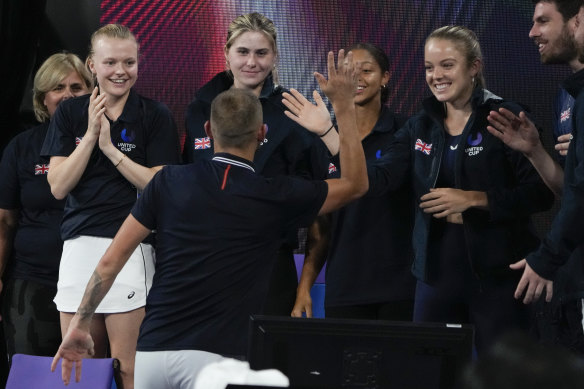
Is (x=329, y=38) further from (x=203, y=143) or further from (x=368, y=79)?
(x=203, y=143)

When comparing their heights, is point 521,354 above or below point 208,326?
above

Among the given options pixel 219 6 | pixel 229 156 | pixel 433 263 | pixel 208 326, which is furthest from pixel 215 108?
pixel 219 6

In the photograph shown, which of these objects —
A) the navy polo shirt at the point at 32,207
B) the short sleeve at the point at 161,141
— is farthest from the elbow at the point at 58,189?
the navy polo shirt at the point at 32,207

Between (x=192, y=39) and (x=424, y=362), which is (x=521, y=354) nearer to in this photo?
(x=424, y=362)

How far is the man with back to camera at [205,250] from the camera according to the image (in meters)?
2.58

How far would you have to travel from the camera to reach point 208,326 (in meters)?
2.58

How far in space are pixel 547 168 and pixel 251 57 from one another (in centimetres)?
124

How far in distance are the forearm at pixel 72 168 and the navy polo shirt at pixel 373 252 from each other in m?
1.01

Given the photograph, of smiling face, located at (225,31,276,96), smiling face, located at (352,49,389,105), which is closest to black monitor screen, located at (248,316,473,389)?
smiling face, located at (225,31,276,96)

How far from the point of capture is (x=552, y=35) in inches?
126

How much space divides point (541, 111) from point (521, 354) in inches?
175

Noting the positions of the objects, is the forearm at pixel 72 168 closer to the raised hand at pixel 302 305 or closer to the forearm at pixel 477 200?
the raised hand at pixel 302 305

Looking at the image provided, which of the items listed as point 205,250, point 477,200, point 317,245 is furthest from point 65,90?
point 477,200

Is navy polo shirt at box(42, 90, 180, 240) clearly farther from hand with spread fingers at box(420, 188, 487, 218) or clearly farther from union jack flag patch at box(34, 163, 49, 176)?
hand with spread fingers at box(420, 188, 487, 218)
